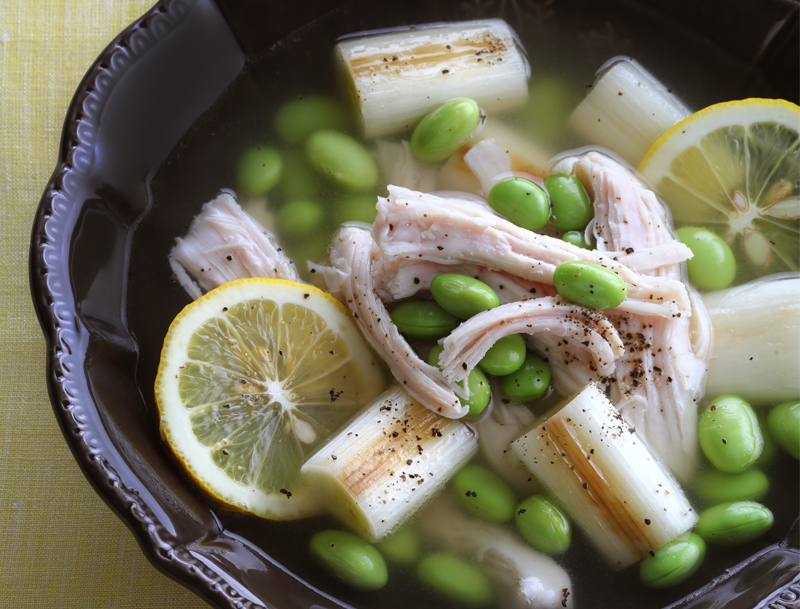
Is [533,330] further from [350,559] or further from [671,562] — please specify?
[350,559]

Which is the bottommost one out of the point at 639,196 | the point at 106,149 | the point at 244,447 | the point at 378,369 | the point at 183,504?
the point at 183,504

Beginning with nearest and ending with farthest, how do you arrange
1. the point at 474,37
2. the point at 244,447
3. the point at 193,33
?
the point at 244,447
the point at 193,33
the point at 474,37

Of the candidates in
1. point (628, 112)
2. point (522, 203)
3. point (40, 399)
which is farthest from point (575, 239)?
point (40, 399)

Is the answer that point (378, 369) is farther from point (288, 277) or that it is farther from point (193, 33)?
point (193, 33)

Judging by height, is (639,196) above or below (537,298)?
above

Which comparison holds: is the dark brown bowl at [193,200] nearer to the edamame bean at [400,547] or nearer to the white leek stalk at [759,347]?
the edamame bean at [400,547]

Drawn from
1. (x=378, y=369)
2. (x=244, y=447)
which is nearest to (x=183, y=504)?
(x=244, y=447)

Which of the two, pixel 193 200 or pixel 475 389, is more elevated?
pixel 193 200
